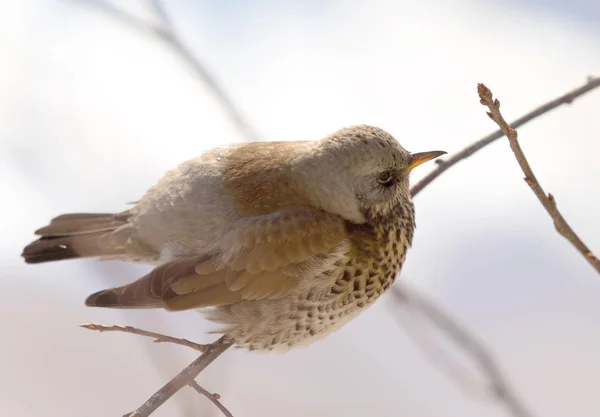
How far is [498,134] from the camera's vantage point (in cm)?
170

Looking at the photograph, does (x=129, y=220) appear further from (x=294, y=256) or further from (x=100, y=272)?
(x=294, y=256)

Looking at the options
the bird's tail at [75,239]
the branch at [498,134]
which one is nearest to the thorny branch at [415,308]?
the branch at [498,134]

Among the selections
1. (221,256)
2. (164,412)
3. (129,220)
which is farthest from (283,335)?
(164,412)

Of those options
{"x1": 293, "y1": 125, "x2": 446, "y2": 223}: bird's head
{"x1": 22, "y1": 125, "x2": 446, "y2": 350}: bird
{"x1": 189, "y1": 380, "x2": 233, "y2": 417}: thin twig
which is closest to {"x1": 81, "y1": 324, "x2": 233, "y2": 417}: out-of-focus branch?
{"x1": 189, "y1": 380, "x2": 233, "y2": 417}: thin twig

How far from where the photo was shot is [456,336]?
1.60 meters

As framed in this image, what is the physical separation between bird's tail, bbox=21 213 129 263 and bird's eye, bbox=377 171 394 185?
26.3 inches

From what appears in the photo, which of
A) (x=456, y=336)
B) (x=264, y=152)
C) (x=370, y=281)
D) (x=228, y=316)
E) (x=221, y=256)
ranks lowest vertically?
(x=456, y=336)

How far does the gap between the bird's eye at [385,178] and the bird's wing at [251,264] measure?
173 mm

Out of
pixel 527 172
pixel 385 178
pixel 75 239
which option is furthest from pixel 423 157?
pixel 75 239

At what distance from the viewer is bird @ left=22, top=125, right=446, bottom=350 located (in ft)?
5.30

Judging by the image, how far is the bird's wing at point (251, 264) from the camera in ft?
5.21

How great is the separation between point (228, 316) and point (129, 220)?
1.32 feet

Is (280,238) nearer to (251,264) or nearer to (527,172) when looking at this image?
(251,264)

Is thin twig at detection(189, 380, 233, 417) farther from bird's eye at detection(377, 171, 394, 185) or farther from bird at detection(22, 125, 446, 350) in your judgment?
bird's eye at detection(377, 171, 394, 185)
